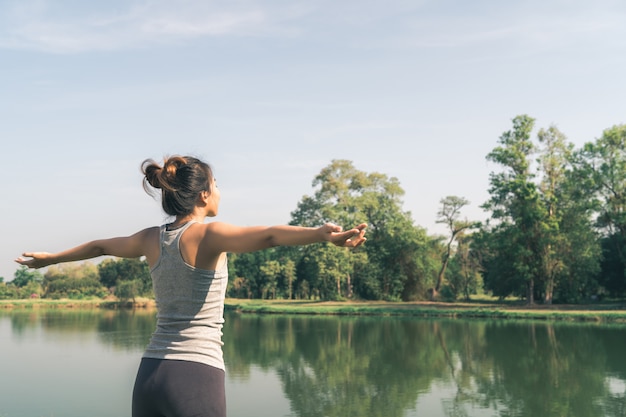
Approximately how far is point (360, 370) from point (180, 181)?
14657mm

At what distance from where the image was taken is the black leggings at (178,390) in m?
1.79

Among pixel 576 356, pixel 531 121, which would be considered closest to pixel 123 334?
pixel 576 356

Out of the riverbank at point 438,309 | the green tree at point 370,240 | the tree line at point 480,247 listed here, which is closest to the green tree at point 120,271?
the tree line at point 480,247

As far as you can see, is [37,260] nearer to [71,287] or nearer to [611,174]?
[611,174]

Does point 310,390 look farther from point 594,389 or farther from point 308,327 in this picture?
point 308,327

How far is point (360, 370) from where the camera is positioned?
15.9 metres

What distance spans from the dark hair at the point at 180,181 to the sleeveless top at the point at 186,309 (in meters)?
0.10

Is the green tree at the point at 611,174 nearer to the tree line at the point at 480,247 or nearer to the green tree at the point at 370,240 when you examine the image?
the tree line at the point at 480,247

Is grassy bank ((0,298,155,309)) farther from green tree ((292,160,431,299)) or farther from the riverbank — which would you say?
green tree ((292,160,431,299))

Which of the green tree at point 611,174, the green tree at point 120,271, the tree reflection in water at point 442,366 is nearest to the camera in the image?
the tree reflection in water at point 442,366

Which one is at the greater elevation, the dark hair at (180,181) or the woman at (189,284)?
the dark hair at (180,181)

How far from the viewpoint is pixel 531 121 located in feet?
118

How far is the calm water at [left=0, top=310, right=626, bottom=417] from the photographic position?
1157 cm

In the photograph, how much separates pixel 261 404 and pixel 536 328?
1721 cm
